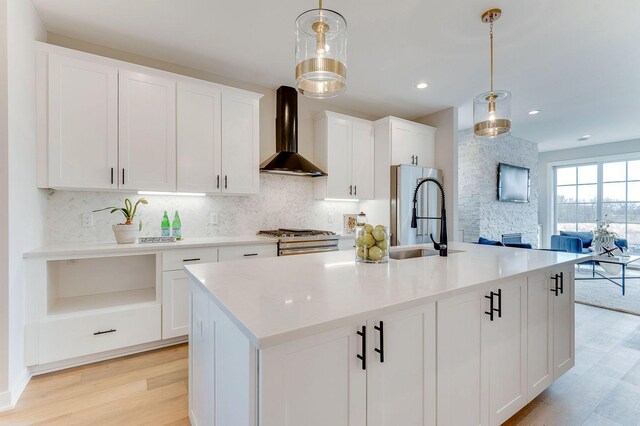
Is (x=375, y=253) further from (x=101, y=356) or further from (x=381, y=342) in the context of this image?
(x=101, y=356)

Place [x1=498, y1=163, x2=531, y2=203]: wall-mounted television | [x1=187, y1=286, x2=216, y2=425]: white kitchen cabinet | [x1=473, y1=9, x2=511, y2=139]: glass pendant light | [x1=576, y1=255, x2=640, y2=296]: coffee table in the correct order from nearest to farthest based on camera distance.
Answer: [x1=187, y1=286, x2=216, y2=425]: white kitchen cabinet
[x1=473, y1=9, x2=511, y2=139]: glass pendant light
[x1=576, y1=255, x2=640, y2=296]: coffee table
[x1=498, y1=163, x2=531, y2=203]: wall-mounted television

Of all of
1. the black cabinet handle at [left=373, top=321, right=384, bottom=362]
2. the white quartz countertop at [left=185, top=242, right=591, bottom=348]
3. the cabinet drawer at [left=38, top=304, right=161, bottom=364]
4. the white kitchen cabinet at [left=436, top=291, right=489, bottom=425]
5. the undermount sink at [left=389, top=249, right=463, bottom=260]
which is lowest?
the cabinet drawer at [left=38, top=304, right=161, bottom=364]

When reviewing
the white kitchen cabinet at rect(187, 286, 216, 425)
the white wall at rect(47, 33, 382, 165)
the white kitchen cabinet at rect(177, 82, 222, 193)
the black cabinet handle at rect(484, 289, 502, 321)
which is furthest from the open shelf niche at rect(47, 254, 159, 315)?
the black cabinet handle at rect(484, 289, 502, 321)

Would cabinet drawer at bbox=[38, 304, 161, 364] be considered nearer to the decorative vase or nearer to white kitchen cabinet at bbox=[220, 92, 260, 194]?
white kitchen cabinet at bbox=[220, 92, 260, 194]

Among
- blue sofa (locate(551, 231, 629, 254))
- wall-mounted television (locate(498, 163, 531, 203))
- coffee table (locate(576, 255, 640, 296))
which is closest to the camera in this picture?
coffee table (locate(576, 255, 640, 296))

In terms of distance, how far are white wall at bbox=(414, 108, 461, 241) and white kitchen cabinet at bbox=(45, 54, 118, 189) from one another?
4089 millimetres

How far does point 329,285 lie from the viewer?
4.21 ft

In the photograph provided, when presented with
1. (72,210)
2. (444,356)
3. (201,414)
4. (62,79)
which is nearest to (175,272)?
(72,210)

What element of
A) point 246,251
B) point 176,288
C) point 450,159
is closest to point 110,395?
point 176,288

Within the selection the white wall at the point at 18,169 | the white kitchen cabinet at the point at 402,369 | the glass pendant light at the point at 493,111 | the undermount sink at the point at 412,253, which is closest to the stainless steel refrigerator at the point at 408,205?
the undermount sink at the point at 412,253

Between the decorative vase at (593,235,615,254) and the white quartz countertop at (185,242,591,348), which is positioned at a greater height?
the white quartz countertop at (185,242,591,348)

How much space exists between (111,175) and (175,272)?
Answer: 1005 millimetres

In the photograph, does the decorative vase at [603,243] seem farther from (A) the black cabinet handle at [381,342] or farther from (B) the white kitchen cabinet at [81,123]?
(B) the white kitchen cabinet at [81,123]

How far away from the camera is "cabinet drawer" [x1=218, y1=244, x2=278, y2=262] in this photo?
9.60ft
